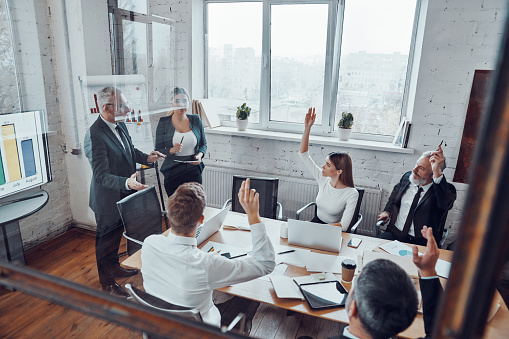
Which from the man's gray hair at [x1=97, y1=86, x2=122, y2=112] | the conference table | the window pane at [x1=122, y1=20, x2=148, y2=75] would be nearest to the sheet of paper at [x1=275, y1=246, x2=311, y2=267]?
the conference table

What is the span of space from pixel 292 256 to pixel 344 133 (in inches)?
55.4

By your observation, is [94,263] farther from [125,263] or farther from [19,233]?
[125,263]

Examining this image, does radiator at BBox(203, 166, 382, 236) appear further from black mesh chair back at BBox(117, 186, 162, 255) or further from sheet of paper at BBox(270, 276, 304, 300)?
sheet of paper at BBox(270, 276, 304, 300)

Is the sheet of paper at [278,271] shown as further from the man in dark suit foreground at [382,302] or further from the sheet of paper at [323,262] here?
the man in dark suit foreground at [382,302]

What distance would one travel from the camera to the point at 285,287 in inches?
49.6

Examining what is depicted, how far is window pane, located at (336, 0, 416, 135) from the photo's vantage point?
2482 mm

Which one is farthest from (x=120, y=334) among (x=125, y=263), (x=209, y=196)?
(x=209, y=196)

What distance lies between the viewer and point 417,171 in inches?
77.9

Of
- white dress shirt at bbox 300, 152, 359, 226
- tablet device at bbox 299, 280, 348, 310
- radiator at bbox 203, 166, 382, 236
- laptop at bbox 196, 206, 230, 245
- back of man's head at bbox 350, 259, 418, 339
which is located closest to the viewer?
back of man's head at bbox 350, 259, 418, 339

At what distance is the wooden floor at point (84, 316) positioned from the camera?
134cm

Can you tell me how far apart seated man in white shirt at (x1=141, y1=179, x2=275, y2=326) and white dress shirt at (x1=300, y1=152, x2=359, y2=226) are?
2.93 ft

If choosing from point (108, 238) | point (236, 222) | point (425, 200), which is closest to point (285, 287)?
point (236, 222)

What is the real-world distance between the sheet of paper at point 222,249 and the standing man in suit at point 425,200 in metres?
1.00

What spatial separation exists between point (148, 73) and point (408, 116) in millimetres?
1921
